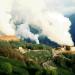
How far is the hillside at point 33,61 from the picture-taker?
97.7ft

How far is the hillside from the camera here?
2979 centimetres

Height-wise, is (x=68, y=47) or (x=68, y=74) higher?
(x=68, y=47)

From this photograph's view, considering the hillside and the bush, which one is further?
the hillside

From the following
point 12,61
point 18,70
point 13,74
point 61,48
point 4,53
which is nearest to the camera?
point 13,74

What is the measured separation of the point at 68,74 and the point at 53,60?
20.5 ft

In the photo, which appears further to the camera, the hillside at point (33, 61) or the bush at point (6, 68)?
the hillside at point (33, 61)

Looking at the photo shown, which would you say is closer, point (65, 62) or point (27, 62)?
point (27, 62)

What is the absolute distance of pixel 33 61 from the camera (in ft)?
124

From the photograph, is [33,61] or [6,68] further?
[33,61]

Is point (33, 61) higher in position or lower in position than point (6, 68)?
higher

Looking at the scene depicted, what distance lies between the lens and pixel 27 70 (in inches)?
1207

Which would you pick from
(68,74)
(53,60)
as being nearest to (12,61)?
(68,74)

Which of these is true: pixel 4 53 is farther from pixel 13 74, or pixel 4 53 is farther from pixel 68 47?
pixel 68 47

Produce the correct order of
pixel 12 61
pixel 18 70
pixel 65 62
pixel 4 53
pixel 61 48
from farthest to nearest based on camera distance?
pixel 61 48 → pixel 65 62 → pixel 4 53 → pixel 12 61 → pixel 18 70
